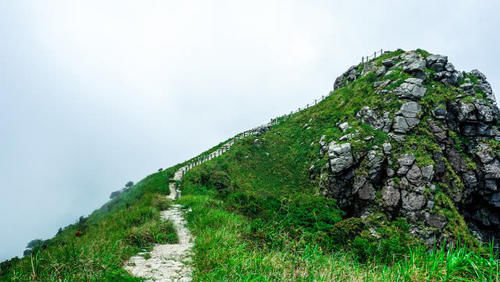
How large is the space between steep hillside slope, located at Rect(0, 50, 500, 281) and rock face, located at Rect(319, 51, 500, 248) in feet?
0.35

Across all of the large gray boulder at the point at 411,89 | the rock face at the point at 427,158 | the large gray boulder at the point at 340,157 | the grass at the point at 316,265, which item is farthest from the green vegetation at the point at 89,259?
the large gray boulder at the point at 411,89

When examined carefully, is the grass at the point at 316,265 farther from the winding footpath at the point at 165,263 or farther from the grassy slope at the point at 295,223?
the winding footpath at the point at 165,263

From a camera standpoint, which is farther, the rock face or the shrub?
the rock face

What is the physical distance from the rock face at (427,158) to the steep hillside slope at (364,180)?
11cm

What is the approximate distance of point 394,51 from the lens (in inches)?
1503

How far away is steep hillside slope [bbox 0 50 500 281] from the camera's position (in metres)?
10.1

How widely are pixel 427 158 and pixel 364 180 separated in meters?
6.52

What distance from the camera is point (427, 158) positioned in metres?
22.1

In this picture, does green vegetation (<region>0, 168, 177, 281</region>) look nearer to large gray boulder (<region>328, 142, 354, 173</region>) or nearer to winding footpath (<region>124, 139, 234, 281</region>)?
winding footpath (<region>124, 139, 234, 281</region>)

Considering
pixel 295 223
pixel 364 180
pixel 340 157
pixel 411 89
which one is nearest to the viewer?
pixel 295 223

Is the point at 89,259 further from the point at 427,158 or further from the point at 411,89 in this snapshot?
the point at 411,89

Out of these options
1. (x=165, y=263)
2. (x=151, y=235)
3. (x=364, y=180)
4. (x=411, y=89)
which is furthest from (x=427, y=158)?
(x=165, y=263)

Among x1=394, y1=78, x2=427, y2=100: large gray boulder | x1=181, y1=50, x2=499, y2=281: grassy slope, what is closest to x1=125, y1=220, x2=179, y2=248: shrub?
x1=181, y1=50, x2=499, y2=281: grassy slope

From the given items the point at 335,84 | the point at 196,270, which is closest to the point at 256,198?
the point at 196,270
